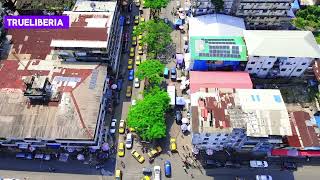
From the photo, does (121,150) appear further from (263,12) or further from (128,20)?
(263,12)

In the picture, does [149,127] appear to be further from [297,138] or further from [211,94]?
[297,138]

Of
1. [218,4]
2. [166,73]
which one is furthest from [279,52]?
[166,73]

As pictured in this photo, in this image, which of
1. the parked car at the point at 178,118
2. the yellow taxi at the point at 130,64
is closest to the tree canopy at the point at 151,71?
the yellow taxi at the point at 130,64

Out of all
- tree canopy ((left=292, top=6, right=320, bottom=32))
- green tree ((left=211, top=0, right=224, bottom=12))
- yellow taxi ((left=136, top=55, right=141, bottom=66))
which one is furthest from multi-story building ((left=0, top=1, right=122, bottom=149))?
tree canopy ((left=292, top=6, right=320, bottom=32))

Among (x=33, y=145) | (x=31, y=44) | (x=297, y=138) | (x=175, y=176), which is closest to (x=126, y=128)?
(x=175, y=176)

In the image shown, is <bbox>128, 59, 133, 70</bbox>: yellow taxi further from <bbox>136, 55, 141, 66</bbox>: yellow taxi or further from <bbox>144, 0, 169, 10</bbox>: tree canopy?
<bbox>144, 0, 169, 10</bbox>: tree canopy

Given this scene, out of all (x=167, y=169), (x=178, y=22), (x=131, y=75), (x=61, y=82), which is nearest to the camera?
(x=167, y=169)
